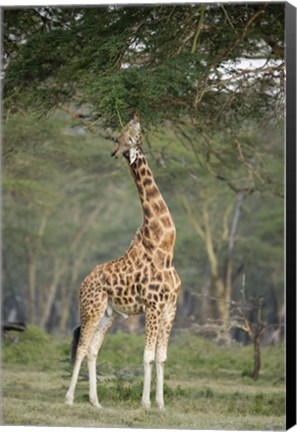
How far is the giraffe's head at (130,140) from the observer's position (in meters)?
9.44

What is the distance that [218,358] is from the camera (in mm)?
15883

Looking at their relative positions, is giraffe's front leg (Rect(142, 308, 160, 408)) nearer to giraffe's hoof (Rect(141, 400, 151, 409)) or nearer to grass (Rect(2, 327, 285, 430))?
giraffe's hoof (Rect(141, 400, 151, 409))

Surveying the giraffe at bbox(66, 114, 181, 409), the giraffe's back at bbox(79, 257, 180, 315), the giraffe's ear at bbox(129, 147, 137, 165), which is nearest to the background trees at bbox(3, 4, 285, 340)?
the giraffe's ear at bbox(129, 147, 137, 165)

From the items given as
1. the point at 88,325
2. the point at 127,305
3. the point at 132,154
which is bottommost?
the point at 88,325

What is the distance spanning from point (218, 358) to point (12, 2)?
7.12 meters

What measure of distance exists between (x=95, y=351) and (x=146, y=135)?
236cm

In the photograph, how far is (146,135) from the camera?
37.0 ft

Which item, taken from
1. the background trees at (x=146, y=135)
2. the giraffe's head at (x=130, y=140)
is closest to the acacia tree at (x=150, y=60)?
the background trees at (x=146, y=135)

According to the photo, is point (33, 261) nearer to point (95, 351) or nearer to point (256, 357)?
Answer: point (256, 357)

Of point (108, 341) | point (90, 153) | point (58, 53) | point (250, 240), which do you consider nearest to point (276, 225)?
point (250, 240)

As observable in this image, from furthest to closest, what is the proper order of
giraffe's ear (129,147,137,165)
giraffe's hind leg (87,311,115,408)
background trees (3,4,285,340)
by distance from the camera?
background trees (3,4,285,340)
giraffe's hind leg (87,311,115,408)
giraffe's ear (129,147,137,165)

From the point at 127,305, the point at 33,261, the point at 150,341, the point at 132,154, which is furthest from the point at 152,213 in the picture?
the point at 33,261

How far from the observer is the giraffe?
9.63 metres

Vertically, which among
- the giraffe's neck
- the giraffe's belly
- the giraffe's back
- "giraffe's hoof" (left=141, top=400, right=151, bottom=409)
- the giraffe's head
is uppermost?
the giraffe's head
